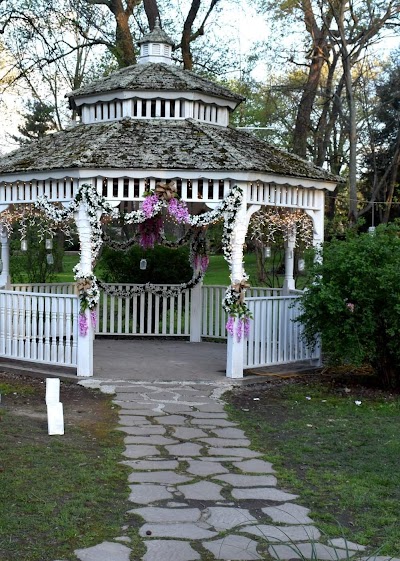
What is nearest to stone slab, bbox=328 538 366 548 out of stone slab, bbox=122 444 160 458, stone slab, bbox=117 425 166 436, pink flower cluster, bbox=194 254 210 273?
stone slab, bbox=122 444 160 458

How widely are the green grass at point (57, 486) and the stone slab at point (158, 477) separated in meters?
0.10

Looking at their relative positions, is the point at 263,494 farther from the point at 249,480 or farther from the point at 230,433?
the point at 230,433

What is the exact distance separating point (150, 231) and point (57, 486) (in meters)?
8.96

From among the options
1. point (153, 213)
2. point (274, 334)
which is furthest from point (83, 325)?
point (274, 334)

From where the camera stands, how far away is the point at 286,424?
797cm

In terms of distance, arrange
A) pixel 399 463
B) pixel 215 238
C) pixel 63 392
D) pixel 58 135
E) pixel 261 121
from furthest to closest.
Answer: pixel 261 121 < pixel 215 238 < pixel 58 135 < pixel 63 392 < pixel 399 463

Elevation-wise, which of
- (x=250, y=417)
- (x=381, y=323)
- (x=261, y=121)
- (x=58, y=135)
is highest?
(x=261, y=121)

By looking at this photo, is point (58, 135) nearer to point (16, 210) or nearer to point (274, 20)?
point (16, 210)

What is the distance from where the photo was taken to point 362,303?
382 inches

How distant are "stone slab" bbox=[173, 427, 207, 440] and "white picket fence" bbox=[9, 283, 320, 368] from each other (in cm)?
317

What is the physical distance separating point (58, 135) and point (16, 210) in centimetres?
145

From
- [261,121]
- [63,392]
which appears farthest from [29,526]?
[261,121]

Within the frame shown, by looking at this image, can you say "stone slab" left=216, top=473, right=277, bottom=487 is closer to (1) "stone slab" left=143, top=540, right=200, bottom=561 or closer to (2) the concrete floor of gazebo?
(1) "stone slab" left=143, top=540, right=200, bottom=561

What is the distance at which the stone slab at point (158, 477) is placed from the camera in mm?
5773
